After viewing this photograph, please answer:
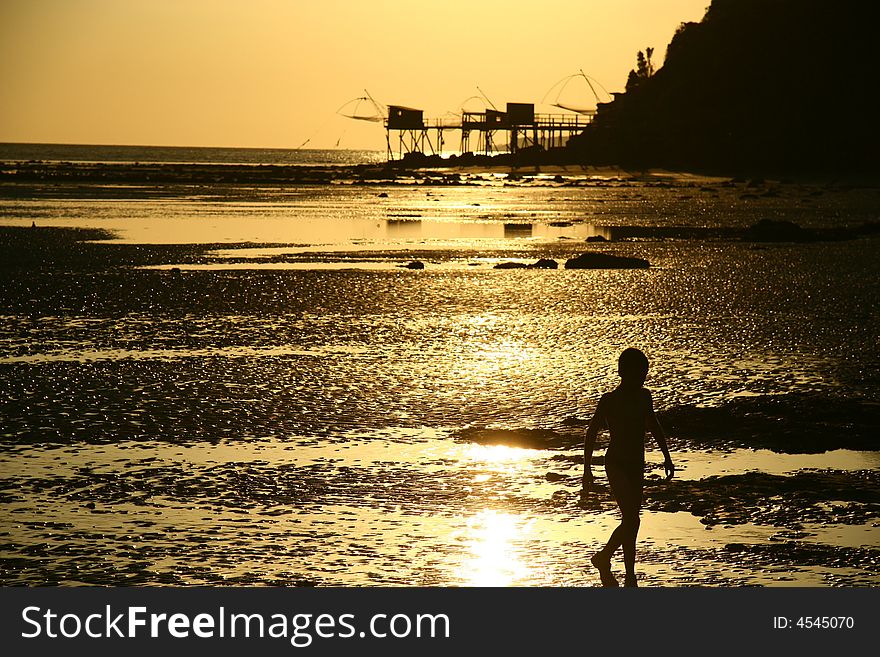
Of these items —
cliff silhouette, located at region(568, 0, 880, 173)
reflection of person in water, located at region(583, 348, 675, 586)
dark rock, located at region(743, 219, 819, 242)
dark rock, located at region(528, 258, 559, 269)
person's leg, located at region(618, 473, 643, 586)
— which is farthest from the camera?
cliff silhouette, located at region(568, 0, 880, 173)

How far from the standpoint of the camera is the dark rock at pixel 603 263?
1228 inches

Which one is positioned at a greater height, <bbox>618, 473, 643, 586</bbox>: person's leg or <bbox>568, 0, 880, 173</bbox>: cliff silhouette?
<bbox>568, 0, 880, 173</bbox>: cliff silhouette

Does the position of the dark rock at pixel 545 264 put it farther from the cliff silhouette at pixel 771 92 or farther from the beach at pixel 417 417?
the cliff silhouette at pixel 771 92

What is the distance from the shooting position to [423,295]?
2555cm

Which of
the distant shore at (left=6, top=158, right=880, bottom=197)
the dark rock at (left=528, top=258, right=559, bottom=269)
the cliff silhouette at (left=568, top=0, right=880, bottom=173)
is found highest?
the cliff silhouette at (left=568, top=0, right=880, bottom=173)

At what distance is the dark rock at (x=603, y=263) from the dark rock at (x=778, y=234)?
10.1 meters

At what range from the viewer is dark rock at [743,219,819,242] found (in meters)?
39.8

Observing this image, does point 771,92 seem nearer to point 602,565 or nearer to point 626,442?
point 626,442

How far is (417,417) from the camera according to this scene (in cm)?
1362

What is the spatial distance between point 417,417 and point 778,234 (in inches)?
1154

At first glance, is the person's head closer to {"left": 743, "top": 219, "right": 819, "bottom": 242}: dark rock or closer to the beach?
the beach

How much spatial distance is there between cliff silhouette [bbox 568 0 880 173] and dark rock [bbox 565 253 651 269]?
85.2m

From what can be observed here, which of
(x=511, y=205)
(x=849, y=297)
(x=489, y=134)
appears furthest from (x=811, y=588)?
(x=489, y=134)

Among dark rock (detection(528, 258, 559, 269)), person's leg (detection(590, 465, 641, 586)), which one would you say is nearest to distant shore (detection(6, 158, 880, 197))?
dark rock (detection(528, 258, 559, 269))
